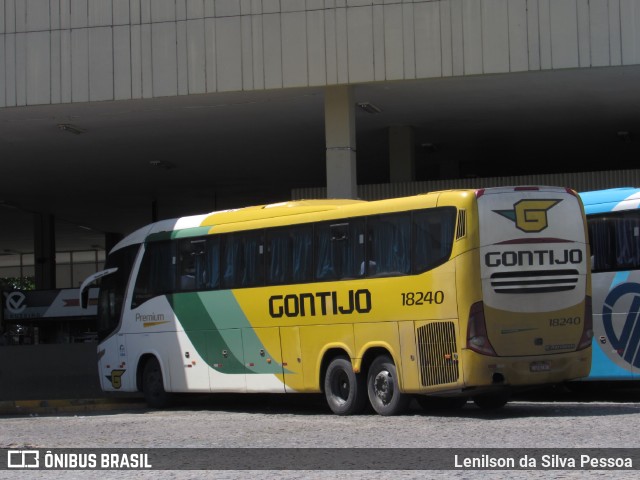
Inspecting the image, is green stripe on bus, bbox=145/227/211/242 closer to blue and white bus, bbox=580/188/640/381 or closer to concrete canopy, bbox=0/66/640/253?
concrete canopy, bbox=0/66/640/253

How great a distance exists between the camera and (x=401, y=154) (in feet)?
89.5

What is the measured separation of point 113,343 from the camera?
22.2m

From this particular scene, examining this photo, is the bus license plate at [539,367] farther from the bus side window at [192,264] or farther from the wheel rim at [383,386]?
the bus side window at [192,264]

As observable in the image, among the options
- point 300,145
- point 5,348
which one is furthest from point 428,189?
point 5,348

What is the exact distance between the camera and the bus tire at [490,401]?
54.4 ft

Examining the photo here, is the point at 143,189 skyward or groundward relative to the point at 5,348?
skyward

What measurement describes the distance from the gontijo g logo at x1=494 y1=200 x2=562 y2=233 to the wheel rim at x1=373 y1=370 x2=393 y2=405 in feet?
9.53

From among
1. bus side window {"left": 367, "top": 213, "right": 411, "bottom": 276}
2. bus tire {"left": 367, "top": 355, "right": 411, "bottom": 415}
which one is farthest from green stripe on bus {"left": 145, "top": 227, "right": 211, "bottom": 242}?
bus tire {"left": 367, "top": 355, "right": 411, "bottom": 415}

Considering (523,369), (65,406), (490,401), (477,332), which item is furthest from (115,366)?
(523,369)

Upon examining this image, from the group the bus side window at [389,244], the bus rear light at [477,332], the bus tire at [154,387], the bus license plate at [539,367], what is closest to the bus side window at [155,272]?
the bus tire at [154,387]

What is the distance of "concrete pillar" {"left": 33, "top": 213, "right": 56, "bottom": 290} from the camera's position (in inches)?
1829

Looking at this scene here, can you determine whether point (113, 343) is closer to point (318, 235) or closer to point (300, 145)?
point (318, 235)

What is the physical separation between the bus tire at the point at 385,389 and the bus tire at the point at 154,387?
580cm

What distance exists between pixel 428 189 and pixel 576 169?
→ 14.2 m
